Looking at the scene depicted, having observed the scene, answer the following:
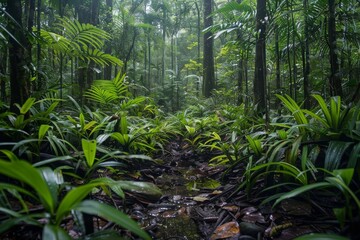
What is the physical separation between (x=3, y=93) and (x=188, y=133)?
318cm

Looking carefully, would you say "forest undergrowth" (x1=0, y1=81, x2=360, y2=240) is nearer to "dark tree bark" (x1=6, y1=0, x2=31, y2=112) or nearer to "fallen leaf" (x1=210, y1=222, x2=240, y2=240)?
"fallen leaf" (x1=210, y1=222, x2=240, y2=240)

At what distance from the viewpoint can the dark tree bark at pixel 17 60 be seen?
92.9 inches

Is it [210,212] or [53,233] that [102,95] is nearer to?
[210,212]

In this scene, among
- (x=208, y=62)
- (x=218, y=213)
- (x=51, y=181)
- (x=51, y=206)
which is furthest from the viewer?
(x=208, y=62)

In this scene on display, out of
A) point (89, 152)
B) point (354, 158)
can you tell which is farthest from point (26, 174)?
point (354, 158)

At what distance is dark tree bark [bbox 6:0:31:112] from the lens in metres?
2.36

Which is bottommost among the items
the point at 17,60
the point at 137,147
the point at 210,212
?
the point at 210,212

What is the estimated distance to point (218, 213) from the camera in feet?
6.52

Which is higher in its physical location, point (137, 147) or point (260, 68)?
point (260, 68)

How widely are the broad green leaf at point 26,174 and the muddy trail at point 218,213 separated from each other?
2.77 feet

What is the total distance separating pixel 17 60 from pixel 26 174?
6.47ft

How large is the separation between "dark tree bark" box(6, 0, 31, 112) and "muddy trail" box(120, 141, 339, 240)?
4.89ft

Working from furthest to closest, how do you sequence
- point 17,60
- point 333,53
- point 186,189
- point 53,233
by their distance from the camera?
point 333,53, point 186,189, point 17,60, point 53,233

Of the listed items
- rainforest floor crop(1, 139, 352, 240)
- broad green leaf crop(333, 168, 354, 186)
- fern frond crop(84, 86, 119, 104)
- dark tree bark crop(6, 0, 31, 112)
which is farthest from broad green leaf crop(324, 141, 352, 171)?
fern frond crop(84, 86, 119, 104)
